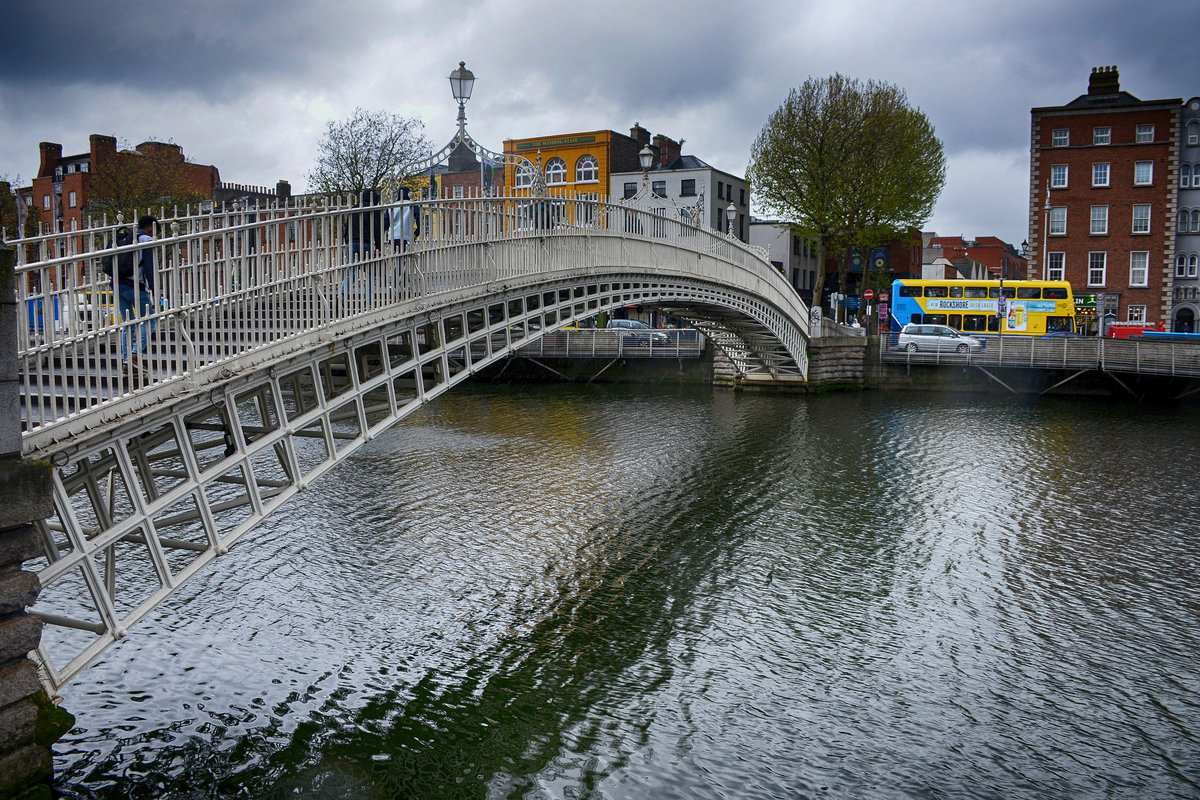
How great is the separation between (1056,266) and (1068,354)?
18.6 metres

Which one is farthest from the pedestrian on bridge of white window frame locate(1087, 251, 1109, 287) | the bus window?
white window frame locate(1087, 251, 1109, 287)

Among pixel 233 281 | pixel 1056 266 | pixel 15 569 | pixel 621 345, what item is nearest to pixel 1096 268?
pixel 1056 266

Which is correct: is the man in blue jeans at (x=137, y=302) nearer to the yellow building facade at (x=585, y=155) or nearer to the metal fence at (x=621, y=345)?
the metal fence at (x=621, y=345)

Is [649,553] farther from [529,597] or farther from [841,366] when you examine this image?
[841,366]

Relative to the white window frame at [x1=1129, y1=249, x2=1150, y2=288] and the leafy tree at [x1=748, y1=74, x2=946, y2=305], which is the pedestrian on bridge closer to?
the leafy tree at [x1=748, y1=74, x2=946, y2=305]

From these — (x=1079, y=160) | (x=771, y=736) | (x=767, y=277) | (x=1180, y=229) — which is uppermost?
(x=1079, y=160)

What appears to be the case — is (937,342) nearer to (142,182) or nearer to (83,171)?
(142,182)

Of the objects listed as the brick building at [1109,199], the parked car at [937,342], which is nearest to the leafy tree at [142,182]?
the parked car at [937,342]

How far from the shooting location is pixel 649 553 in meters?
13.8

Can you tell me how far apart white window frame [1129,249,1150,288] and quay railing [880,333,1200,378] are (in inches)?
673

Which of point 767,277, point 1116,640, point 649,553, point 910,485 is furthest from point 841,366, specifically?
point 1116,640

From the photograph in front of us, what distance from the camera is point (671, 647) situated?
10.1 m

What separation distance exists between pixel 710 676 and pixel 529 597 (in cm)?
296

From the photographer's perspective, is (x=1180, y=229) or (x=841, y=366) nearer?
(x=841, y=366)
